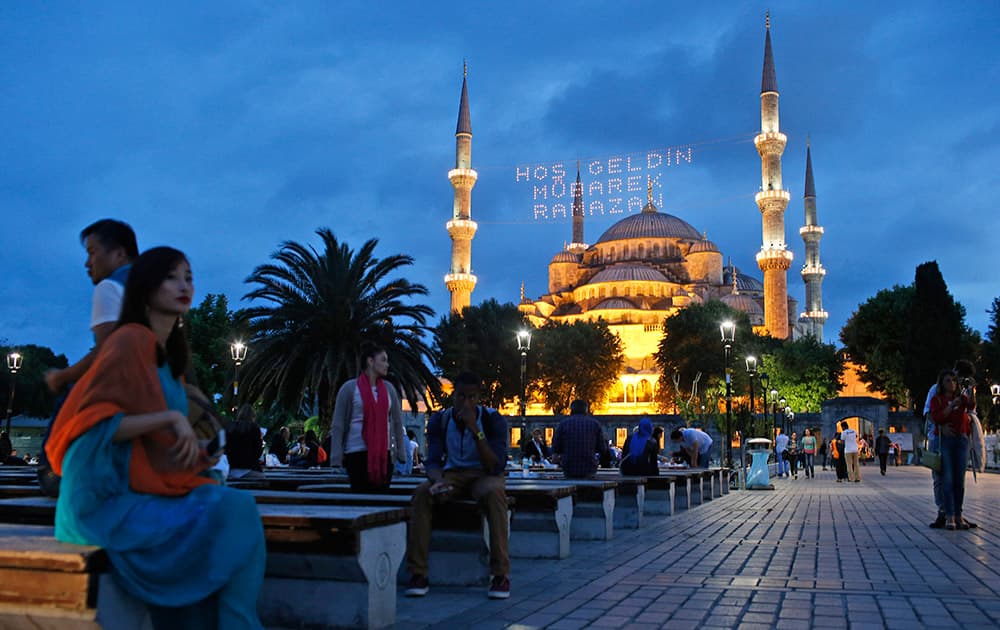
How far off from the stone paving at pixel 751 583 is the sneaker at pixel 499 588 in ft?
0.21

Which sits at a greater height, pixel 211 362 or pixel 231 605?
pixel 211 362

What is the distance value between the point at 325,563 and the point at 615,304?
73966 millimetres

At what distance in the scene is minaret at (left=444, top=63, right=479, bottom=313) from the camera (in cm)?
6462

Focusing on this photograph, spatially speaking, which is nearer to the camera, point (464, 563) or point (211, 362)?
point (464, 563)

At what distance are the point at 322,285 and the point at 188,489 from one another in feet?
55.3

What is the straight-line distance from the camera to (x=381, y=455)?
20.6 ft

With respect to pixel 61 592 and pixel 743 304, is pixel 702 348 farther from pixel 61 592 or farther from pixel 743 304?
pixel 61 592

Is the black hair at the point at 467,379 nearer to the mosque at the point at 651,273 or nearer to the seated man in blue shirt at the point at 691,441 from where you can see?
the seated man in blue shirt at the point at 691,441

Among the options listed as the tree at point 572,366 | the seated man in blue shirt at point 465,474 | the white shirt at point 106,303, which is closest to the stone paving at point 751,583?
the seated man in blue shirt at point 465,474

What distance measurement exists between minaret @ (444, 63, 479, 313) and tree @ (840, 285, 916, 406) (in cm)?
2540

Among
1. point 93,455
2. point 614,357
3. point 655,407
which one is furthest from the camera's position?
point 655,407

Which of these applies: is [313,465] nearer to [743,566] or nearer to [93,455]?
[743,566]

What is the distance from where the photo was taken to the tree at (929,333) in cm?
4384

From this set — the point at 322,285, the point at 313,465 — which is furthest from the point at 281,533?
the point at 322,285
